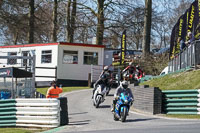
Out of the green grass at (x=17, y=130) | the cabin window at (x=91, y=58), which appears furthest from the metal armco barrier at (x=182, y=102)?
the cabin window at (x=91, y=58)

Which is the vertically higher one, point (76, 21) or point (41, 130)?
point (76, 21)

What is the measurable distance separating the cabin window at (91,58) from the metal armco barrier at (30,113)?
19.6 m

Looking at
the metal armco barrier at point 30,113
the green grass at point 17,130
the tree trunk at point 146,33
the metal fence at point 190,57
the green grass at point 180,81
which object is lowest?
the green grass at point 17,130

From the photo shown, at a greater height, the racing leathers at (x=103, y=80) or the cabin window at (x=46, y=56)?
the cabin window at (x=46, y=56)

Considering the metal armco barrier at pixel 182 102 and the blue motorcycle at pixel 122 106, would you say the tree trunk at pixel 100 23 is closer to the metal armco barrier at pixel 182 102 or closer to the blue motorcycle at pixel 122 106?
the metal armco barrier at pixel 182 102

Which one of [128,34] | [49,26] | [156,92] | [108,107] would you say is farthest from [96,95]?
[49,26]

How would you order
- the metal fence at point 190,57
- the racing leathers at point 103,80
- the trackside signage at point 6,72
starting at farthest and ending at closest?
the racing leathers at point 103,80
the metal fence at point 190,57
the trackside signage at point 6,72

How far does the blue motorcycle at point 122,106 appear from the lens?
45.2 ft

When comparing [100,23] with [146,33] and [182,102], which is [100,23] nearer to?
[146,33]

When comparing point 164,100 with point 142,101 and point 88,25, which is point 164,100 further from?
point 88,25

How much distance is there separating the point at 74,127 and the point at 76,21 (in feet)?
82.8

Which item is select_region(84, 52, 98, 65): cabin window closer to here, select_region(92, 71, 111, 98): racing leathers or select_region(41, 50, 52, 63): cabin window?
select_region(41, 50, 52, 63): cabin window

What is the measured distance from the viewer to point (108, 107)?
1839 centimetres

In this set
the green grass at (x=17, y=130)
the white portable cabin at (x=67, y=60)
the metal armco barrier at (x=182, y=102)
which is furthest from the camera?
the white portable cabin at (x=67, y=60)
